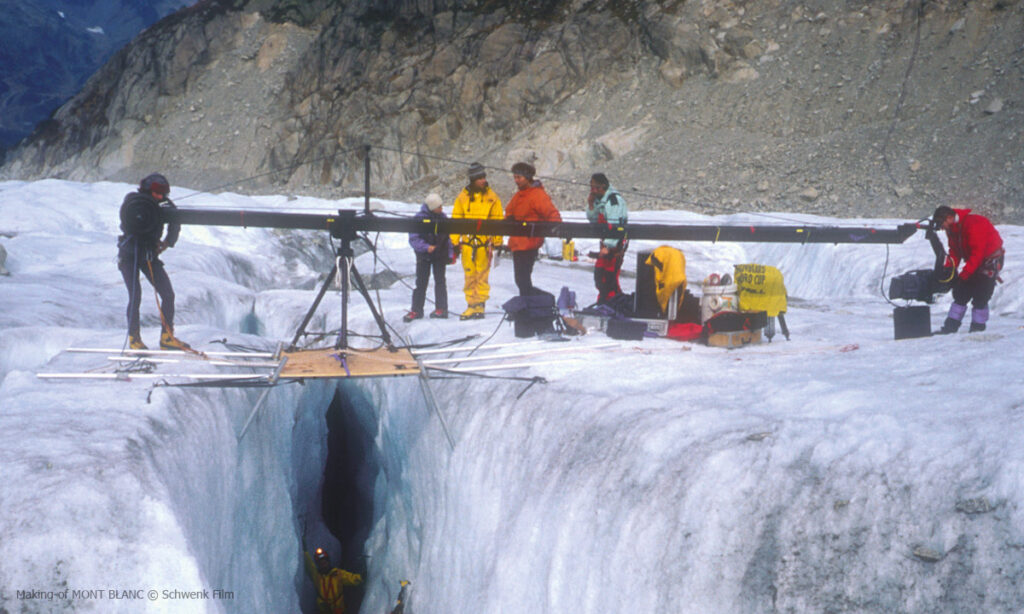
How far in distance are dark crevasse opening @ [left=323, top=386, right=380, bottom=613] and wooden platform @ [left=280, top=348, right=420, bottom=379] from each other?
2.75m

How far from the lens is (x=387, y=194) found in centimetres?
3516

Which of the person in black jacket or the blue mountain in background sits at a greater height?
the blue mountain in background

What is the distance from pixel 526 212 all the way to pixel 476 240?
0.87 m

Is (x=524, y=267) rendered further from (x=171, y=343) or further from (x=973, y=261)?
(x=973, y=261)

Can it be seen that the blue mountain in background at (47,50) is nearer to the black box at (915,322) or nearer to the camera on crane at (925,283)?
the camera on crane at (925,283)

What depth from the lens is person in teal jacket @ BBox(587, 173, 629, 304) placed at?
725cm

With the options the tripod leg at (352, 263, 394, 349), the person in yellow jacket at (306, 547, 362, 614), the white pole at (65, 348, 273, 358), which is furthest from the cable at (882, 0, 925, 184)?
the white pole at (65, 348, 273, 358)

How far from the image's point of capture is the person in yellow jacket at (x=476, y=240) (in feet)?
25.9

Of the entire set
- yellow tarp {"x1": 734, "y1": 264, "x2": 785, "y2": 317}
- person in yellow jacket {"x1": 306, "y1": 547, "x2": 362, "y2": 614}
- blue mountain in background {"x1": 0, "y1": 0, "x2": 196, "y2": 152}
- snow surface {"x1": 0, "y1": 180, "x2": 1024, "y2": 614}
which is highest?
blue mountain in background {"x1": 0, "y1": 0, "x2": 196, "y2": 152}

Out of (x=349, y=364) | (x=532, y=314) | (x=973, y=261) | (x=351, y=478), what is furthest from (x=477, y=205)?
(x=351, y=478)

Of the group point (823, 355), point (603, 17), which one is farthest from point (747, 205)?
point (823, 355)

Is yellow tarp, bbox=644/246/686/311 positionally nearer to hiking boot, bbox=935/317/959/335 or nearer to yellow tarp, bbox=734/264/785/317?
yellow tarp, bbox=734/264/785/317

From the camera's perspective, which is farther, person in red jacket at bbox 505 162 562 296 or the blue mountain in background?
the blue mountain in background

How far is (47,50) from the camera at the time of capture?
79.2m
